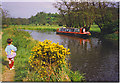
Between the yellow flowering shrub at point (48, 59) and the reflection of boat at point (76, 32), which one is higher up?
the yellow flowering shrub at point (48, 59)

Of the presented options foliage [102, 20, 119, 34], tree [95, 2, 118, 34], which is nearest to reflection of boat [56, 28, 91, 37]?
foliage [102, 20, 119, 34]

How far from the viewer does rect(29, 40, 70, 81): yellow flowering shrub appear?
6.21 m

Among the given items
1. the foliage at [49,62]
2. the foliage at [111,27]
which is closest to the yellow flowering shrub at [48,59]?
the foliage at [49,62]

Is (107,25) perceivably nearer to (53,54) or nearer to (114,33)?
(114,33)

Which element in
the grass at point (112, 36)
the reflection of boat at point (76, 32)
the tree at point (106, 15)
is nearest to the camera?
the grass at point (112, 36)

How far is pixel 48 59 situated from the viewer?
21.2ft

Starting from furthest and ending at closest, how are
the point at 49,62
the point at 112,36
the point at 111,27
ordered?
the point at 111,27 → the point at 112,36 → the point at 49,62

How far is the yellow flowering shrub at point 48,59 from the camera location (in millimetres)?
6207

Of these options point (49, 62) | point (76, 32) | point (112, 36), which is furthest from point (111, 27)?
point (49, 62)

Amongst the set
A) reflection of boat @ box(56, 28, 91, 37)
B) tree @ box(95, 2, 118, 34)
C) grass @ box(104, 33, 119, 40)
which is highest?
tree @ box(95, 2, 118, 34)

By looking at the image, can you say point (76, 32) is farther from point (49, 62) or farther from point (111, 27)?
point (49, 62)

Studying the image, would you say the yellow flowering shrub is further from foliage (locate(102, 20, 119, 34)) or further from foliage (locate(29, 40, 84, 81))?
foliage (locate(102, 20, 119, 34))

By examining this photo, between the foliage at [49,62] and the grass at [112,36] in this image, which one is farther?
the grass at [112,36]

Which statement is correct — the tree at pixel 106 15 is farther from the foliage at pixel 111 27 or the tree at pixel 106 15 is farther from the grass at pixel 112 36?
the grass at pixel 112 36
